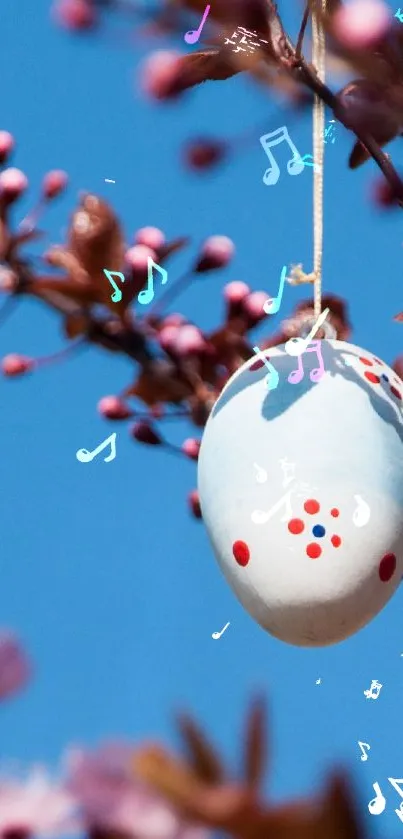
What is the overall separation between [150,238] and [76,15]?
0.24 meters

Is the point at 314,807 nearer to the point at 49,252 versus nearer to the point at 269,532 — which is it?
the point at 269,532

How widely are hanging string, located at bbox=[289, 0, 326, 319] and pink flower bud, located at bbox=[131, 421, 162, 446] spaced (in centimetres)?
30

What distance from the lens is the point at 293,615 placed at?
3.33 ft

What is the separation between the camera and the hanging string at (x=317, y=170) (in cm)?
104

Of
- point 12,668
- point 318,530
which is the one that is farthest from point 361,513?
point 12,668

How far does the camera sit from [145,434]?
1.34m

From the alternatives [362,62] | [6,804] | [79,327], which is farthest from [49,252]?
[6,804]

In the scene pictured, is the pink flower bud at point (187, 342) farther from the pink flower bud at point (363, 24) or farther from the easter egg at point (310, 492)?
the pink flower bud at point (363, 24)

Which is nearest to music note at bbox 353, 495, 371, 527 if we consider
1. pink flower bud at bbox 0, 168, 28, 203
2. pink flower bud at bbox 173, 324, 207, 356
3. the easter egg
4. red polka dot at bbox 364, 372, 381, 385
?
the easter egg

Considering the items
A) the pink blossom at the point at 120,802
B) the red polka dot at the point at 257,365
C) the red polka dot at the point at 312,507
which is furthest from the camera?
the red polka dot at the point at 257,365

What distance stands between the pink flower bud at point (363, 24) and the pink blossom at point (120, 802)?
2.36 feet

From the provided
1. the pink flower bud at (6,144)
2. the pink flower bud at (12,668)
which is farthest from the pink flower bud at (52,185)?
the pink flower bud at (12,668)

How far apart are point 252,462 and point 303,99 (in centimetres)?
34

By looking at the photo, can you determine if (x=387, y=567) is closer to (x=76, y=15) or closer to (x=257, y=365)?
(x=257, y=365)
